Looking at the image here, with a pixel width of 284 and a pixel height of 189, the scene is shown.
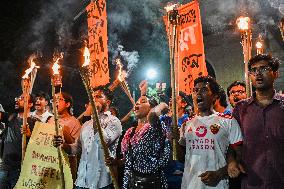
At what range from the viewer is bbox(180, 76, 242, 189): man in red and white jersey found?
3.57 m

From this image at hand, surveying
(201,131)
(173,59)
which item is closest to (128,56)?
(173,59)

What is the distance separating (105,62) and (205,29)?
646 cm

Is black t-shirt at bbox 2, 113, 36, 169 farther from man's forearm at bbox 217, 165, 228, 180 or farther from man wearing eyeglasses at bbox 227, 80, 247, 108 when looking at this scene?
man's forearm at bbox 217, 165, 228, 180

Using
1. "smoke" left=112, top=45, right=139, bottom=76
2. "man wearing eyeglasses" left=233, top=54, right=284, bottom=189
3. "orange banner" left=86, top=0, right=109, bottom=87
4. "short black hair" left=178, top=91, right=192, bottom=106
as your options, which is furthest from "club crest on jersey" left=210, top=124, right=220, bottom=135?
"smoke" left=112, top=45, right=139, bottom=76

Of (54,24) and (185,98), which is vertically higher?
(54,24)

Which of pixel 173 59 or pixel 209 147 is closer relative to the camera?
pixel 209 147

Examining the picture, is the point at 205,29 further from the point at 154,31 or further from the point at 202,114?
the point at 202,114

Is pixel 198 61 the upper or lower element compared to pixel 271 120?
upper

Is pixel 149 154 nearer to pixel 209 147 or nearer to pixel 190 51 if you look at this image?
pixel 209 147

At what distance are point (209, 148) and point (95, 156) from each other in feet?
6.17

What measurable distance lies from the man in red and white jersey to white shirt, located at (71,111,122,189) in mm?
1381

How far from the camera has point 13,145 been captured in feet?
22.2

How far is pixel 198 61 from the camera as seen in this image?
716 cm

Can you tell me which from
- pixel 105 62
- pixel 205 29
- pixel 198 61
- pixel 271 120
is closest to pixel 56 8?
pixel 205 29
